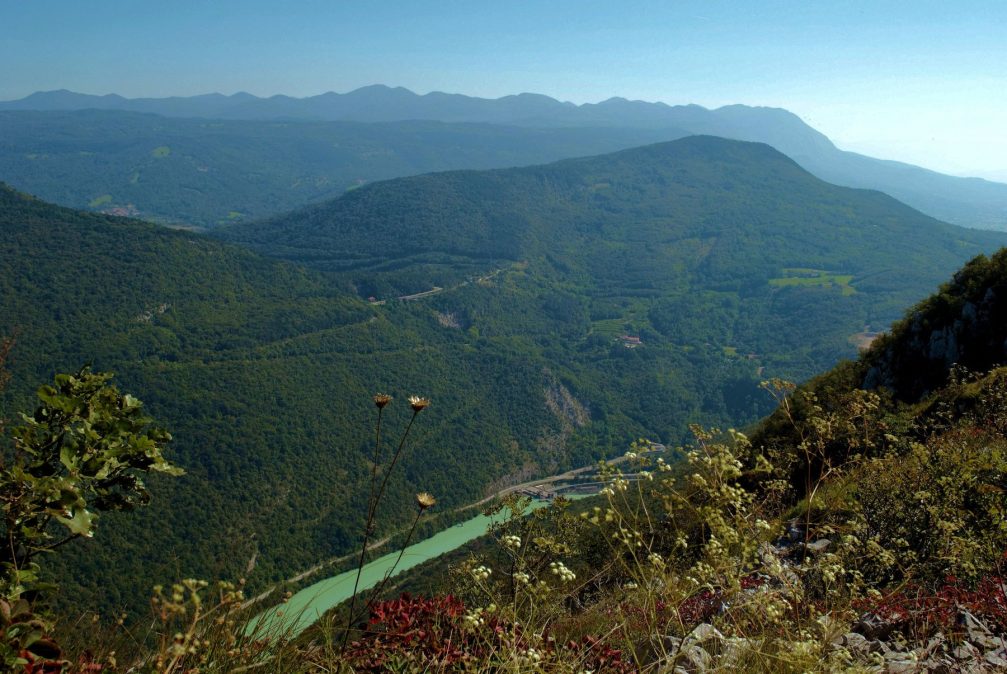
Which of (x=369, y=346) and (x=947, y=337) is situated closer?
(x=947, y=337)

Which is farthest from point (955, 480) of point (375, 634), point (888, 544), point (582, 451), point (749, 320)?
point (749, 320)

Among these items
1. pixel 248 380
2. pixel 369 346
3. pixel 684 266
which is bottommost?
pixel 369 346

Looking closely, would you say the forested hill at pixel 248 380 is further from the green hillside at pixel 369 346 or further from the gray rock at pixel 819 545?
the gray rock at pixel 819 545

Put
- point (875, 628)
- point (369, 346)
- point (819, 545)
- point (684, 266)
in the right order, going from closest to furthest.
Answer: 1. point (875, 628)
2. point (819, 545)
3. point (369, 346)
4. point (684, 266)

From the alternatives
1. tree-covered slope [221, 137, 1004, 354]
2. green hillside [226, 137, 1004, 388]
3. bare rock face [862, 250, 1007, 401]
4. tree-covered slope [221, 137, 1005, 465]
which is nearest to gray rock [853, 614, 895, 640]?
bare rock face [862, 250, 1007, 401]

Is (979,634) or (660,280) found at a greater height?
(979,634)

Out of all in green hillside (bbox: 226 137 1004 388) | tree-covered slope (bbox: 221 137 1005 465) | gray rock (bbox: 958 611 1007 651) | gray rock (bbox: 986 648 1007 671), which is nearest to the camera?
gray rock (bbox: 986 648 1007 671)

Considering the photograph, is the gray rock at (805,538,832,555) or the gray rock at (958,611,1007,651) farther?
the gray rock at (805,538,832,555)

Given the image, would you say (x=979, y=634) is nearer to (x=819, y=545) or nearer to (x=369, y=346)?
(x=819, y=545)

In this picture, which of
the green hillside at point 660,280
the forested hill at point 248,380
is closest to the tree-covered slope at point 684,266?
the green hillside at point 660,280

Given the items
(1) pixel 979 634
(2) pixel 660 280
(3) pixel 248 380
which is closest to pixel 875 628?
(1) pixel 979 634

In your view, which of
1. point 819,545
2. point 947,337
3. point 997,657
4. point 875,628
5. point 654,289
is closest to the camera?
point 997,657

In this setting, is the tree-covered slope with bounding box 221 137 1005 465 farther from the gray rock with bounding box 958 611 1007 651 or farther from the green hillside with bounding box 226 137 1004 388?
the gray rock with bounding box 958 611 1007 651
